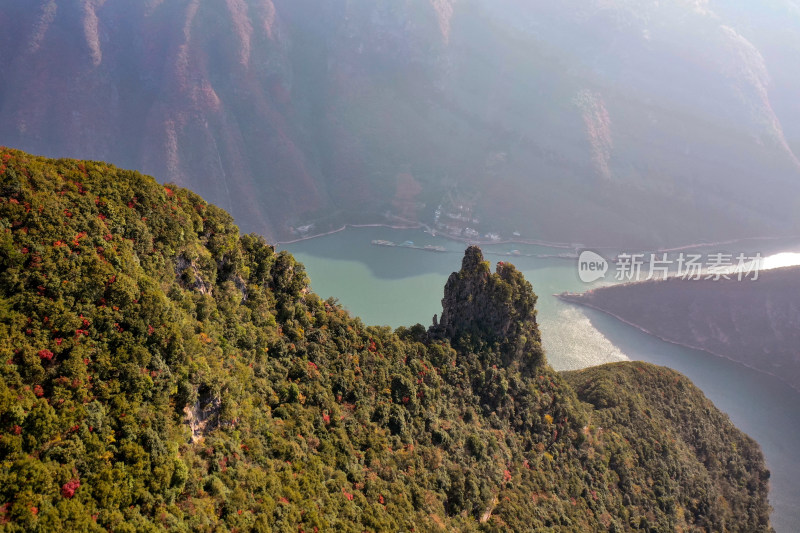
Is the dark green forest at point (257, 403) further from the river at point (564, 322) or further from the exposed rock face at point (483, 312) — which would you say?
the river at point (564, 322)

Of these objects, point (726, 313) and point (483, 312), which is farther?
point (726, 313)

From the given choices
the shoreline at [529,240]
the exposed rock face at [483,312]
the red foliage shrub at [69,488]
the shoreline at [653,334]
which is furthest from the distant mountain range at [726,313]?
the red foliage shrub at [69,488]

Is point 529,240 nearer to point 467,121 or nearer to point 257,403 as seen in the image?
point 467,121

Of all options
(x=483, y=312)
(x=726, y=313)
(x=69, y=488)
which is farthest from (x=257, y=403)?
(x=726, y=313)

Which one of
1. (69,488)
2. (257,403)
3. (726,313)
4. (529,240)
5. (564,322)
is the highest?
(529,240)

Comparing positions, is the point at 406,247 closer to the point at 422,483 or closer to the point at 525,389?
the point at 525,389
